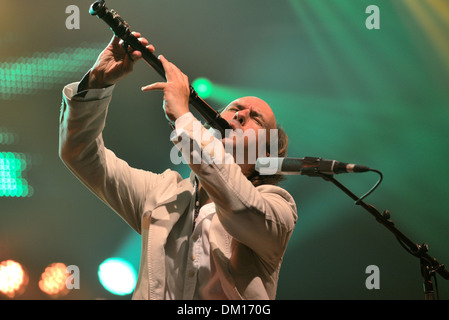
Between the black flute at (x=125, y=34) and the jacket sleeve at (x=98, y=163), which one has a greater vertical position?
the black flute at (x=125, y=34)

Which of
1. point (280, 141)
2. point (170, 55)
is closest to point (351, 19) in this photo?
point (170, 55)

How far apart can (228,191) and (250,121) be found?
2.35 ft

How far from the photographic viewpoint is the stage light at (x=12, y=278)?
12.6ft

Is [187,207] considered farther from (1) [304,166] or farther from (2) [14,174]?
(2) [14,174]

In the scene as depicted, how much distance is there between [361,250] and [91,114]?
247 cm

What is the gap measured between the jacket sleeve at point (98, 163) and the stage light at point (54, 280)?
7.66 feet

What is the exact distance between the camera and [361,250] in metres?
3.45

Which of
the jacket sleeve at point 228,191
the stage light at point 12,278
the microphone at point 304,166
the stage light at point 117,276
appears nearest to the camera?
the jacket sleeve at point 228,191

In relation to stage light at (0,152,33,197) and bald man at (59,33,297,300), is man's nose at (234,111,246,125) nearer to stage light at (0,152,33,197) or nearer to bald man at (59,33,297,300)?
bald man at (59,33,297,300)

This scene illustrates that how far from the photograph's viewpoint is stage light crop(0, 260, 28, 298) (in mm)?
3828

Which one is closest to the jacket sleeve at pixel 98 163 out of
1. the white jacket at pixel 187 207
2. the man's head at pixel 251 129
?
the white jacket at pixel 187 207

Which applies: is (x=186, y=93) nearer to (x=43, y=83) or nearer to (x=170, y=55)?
(x=170, y=55)

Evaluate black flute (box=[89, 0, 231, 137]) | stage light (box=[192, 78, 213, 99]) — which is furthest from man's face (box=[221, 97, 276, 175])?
stage light (box=[192, 78, 213, 99])

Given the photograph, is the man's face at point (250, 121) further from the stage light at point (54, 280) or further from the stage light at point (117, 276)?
the stage light at point (54, 280)
